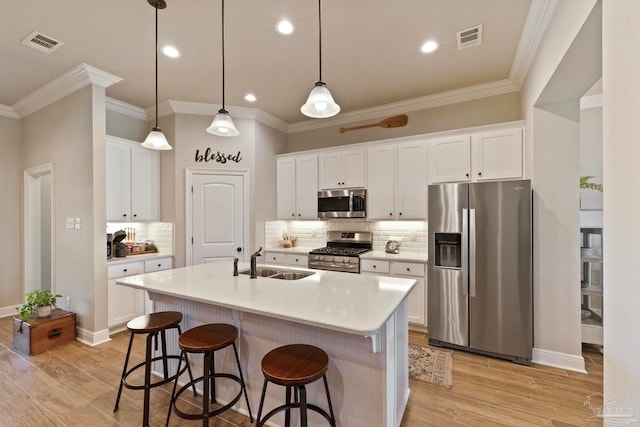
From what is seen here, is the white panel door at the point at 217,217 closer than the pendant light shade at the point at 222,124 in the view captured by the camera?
No

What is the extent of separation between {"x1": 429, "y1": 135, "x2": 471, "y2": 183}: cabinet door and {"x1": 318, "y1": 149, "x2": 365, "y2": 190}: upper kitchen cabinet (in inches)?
37.3

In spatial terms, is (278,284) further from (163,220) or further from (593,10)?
(163,220)

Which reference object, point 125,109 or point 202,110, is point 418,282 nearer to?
point 202,110

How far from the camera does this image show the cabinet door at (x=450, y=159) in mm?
3436

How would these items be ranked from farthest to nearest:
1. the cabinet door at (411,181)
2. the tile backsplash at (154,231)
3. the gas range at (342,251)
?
the tile backsplash at (154,231) → the gas range at (342,251) → the cabinet door at (411,181)

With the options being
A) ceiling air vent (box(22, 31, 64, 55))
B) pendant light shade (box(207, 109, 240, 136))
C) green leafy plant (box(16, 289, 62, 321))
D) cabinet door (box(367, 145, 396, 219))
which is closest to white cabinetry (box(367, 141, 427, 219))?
cabinet door (box(367, 145, 396, 219))

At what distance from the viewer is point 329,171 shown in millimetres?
4352

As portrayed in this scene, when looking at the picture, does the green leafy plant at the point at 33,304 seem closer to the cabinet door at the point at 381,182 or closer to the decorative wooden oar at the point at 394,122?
the cabinet door at the point at 381,182

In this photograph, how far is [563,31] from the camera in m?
1.93

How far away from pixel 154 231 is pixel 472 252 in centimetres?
433

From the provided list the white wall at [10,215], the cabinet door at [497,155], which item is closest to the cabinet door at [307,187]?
the cabinet door at [497,155]

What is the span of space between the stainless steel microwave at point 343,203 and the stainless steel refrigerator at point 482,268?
42.6 inches

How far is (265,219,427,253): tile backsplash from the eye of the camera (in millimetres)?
4020

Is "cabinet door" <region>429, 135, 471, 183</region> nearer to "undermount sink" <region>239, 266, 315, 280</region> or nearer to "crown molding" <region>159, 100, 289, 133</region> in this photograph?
"undermount sink" <region>239, 266, 315, 280</region>
